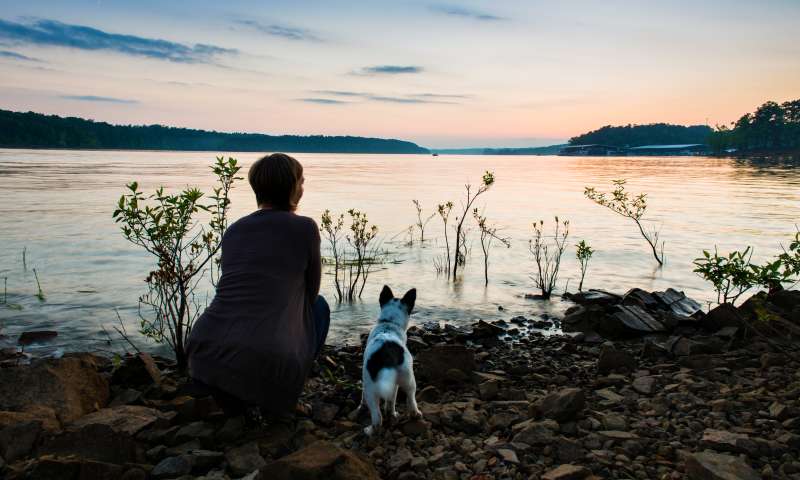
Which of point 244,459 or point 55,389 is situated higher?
point 55,389

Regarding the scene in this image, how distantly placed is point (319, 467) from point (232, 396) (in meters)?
1.51

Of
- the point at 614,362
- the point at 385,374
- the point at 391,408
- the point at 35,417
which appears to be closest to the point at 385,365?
the point at 385,374

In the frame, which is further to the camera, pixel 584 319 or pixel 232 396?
pixel 584 319

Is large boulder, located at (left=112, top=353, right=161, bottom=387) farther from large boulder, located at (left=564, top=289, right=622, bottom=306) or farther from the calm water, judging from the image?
large boulder, located at (left=564, top=289, right=622, bottom=306)

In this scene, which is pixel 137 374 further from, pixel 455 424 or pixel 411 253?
pixel 411 253

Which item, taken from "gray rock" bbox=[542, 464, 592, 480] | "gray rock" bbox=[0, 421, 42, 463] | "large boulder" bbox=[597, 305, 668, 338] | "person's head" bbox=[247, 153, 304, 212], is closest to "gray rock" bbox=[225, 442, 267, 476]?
"gray rock" bbox=[0, 421, 42, 463]

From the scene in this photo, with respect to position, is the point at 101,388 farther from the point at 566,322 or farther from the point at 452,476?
the point at 566,322

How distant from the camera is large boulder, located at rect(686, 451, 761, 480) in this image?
3.48 m

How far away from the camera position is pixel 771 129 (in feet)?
482

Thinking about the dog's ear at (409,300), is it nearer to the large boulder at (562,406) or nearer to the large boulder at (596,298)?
the large boulder at (562,406)

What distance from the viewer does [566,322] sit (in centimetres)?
987

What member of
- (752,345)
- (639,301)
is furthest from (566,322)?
(752,345)

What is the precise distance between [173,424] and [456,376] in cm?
324

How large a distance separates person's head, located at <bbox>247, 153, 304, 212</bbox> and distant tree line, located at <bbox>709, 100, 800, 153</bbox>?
17893cm
